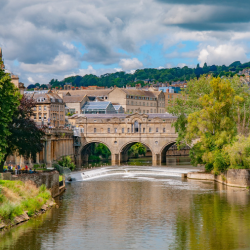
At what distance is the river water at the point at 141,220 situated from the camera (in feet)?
98.1

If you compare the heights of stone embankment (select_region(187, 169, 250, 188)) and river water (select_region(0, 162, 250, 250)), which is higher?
stone embankment (select_region(187, 169, 250, 188))

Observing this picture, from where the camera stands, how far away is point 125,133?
94812mm

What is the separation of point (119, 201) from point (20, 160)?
23300 millimetres

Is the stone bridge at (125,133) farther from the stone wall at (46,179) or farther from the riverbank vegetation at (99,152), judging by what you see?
the stone wall at (46,179)

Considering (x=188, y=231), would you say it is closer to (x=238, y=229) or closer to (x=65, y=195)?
(x=238, y=229)

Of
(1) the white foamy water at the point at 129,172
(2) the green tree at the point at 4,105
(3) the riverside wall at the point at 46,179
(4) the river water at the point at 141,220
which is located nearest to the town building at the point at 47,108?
(1) the white foamy water at the point at 129,172

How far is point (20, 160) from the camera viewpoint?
64.8m

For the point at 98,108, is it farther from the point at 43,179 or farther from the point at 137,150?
the point at 43,179

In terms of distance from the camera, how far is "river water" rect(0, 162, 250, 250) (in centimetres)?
2989

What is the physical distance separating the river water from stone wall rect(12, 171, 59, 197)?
1258 mm

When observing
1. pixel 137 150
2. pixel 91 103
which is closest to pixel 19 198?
pixel 137 150

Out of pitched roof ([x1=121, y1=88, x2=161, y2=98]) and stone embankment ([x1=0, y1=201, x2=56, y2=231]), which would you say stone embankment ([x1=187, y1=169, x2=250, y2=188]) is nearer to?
stone embankment ([x1=0, y1=201, x2=56, y2=231])

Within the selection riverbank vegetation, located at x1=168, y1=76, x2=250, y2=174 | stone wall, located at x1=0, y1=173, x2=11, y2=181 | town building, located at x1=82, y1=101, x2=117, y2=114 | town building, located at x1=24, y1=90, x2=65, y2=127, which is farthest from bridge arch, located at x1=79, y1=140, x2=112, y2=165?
stone wall, located at x1=0, y1=173, x2=11, y2=181

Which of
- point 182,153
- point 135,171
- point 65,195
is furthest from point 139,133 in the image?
point 65,195
